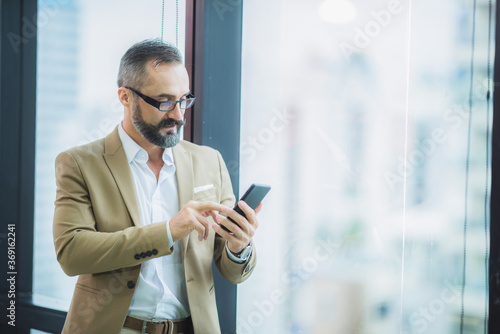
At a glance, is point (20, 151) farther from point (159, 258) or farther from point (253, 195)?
point (253, 195)

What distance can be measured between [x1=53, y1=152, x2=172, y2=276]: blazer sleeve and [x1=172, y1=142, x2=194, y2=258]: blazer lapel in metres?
0.18

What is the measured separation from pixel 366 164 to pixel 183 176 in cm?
77

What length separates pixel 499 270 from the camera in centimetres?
160

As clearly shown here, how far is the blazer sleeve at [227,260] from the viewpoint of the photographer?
159 centimetres

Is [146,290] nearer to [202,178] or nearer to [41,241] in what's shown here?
[202,178]

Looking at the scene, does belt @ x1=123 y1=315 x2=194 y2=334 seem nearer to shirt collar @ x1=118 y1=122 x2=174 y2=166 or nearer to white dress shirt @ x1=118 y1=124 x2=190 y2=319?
white dress shirt @ x1=118 y1=124 x2=190 y2=319

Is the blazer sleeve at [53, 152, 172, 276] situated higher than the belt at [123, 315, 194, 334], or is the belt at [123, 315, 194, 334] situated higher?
the blazer sleeve at [53, 152, 172, 276]

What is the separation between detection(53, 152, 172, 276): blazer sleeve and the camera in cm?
139

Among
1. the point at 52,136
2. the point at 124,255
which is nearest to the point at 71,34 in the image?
the point at 52,136

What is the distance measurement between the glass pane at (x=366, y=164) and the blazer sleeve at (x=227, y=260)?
1.27 ft

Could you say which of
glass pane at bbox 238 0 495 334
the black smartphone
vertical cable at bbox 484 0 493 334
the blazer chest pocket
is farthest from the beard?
vertical cable at bbox 484 0 493 334

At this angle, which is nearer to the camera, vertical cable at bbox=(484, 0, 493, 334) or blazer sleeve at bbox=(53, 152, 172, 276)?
blazer sleeve at bbox=(53, 152, 172, 276)

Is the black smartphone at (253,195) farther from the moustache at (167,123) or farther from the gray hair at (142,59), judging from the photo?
the gray hair at (142,59)

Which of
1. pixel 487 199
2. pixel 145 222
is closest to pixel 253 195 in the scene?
pixel 145 222
